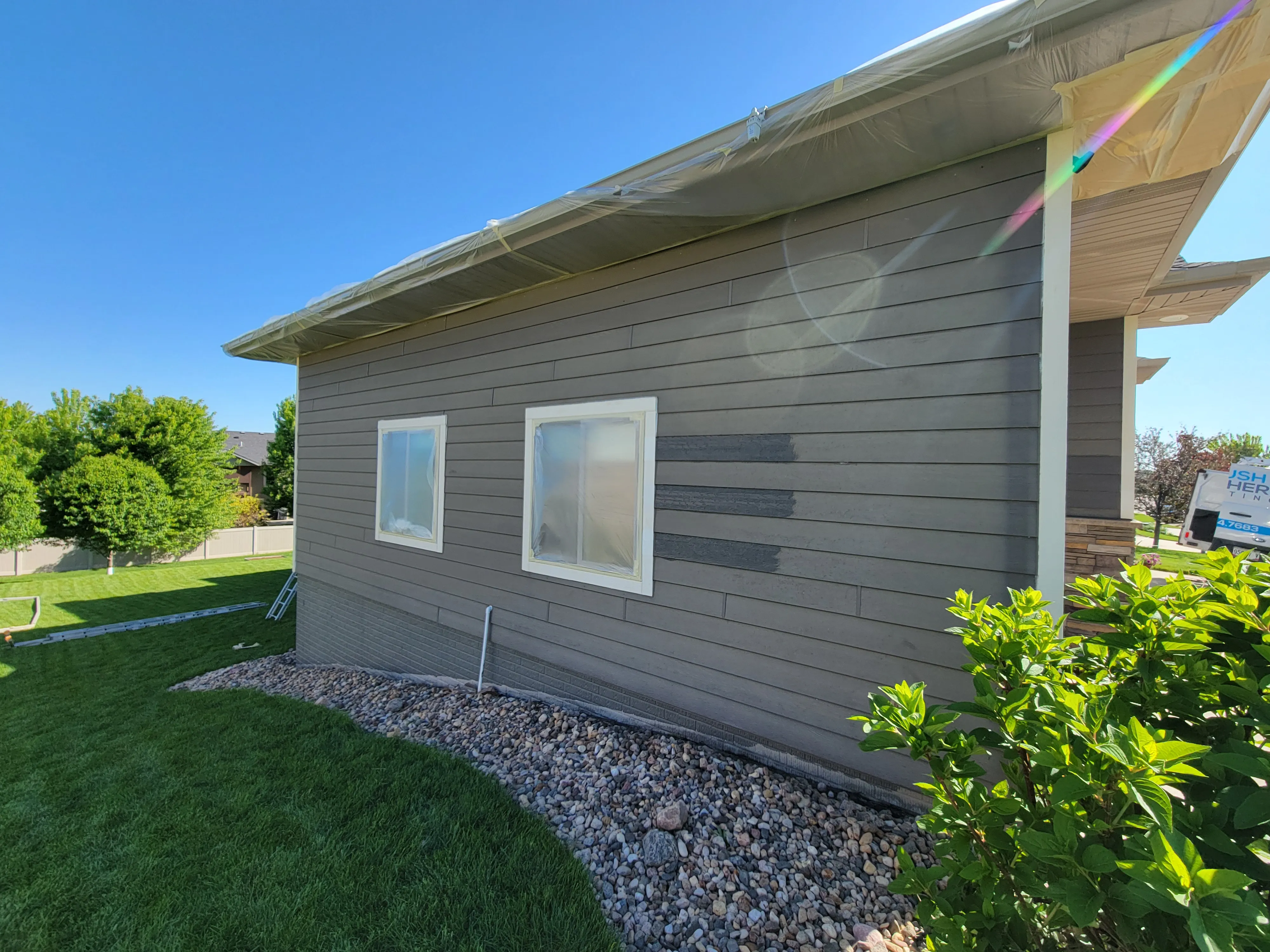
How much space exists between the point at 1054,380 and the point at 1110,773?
A: 59.0 inches

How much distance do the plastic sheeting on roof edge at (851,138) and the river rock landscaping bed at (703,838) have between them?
282 cm

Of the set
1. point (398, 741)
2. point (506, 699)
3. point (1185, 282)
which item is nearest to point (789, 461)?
point (506, 699)

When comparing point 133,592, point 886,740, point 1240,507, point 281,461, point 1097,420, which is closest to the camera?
point 886,740

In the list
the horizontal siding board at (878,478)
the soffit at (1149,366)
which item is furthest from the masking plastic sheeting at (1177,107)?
the soffit at (1149,366)

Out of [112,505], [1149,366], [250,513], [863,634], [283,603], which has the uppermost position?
[1149,366]

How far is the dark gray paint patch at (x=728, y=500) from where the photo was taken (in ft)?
8.02

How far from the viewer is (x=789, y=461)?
242 centimetres

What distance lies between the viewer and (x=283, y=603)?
31.4ft

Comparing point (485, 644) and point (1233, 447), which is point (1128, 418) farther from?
point (1233, 447)

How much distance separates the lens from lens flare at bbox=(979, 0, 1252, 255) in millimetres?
1552

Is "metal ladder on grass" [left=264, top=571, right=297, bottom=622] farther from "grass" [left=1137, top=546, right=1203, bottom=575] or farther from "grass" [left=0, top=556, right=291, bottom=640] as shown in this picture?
"grass" [left=1137, top=546, right=1203, bottom=575]

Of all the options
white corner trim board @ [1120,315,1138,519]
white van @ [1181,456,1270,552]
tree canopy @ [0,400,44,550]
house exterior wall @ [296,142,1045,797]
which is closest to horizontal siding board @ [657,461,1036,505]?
house exterior wall @ [296,142,1045,797]

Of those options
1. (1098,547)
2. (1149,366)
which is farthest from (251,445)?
(1149,366)

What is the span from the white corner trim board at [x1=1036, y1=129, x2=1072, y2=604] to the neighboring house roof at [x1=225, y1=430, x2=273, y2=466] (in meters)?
31.5
